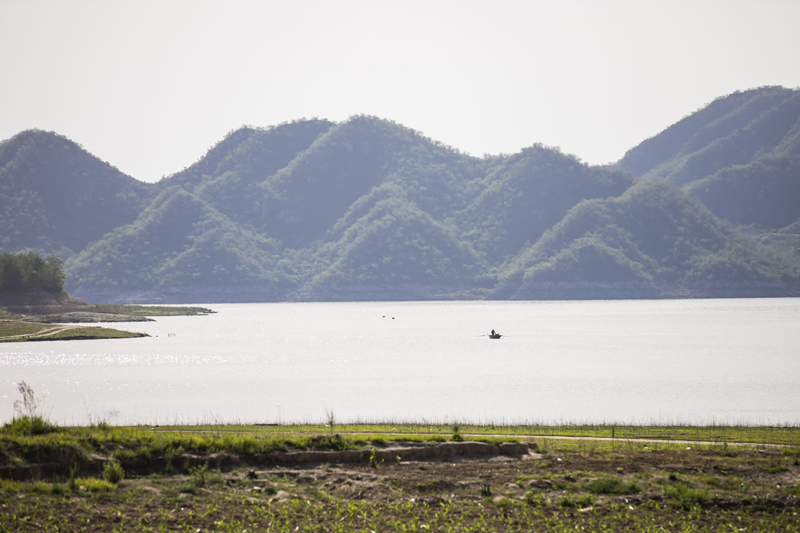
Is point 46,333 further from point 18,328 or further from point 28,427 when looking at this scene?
point 28,427

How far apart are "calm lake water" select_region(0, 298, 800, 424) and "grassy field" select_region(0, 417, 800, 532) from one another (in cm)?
950

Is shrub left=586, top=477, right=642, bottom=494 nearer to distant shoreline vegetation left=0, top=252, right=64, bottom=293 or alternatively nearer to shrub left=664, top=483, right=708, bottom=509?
shrub left=664, top=483, right=708, bottom=509

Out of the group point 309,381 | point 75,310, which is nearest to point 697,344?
point 309,381

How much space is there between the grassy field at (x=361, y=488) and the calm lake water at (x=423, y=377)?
9.50 metres

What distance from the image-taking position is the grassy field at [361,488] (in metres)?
14.6

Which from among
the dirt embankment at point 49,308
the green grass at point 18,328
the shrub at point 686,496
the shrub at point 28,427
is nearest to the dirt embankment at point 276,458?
the shrub at point 28,427

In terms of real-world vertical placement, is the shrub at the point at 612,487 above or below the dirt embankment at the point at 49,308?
below

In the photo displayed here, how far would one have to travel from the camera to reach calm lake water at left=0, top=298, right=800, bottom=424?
136 feet

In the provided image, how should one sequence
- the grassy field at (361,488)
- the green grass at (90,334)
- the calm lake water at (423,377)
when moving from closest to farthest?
the grassy field at (361,488), the calm lake water at (423,377), the green grass at (90,334)

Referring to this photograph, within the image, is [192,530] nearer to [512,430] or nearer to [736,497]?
[736,497]

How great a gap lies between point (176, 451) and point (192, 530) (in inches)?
189

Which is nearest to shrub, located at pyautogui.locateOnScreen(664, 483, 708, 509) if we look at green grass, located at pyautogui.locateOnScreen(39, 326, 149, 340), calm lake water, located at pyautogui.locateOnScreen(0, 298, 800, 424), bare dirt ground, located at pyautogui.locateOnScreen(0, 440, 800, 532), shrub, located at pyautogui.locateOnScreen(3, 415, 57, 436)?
bare dirt ground, located at pyautogui.locateOnScreen(0, 440, 800, 532)

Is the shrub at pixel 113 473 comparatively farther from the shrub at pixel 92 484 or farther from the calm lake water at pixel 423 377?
the calm lake water at pixel 423 377

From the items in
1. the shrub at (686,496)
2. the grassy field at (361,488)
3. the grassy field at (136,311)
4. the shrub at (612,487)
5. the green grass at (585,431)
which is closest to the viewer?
the grassy field at (361,488)
